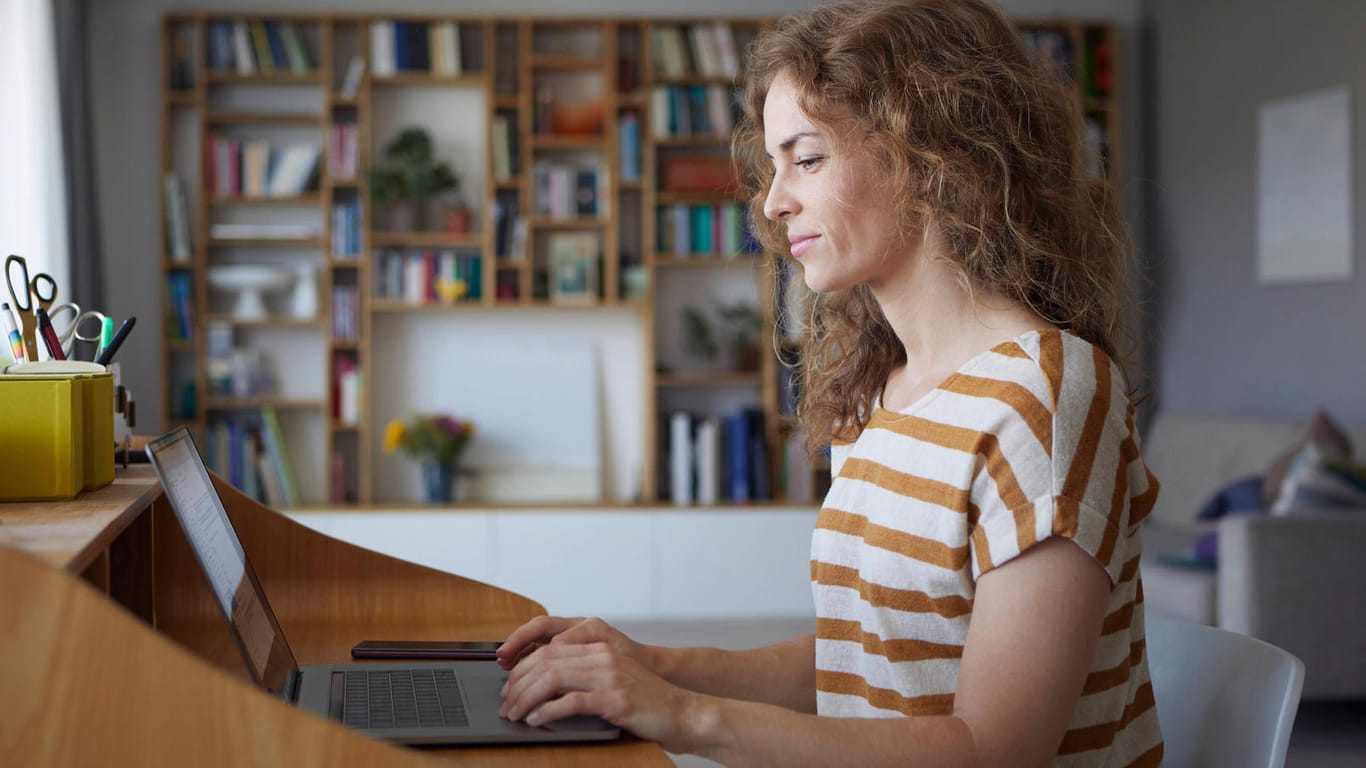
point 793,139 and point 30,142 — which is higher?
point 30,142

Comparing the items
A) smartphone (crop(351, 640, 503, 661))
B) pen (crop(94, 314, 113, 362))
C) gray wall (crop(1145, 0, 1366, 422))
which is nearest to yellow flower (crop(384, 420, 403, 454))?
gray wall (crop(1145, 0, 1366, 422))

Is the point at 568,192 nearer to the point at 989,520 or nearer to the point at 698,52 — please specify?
the point at 698,52

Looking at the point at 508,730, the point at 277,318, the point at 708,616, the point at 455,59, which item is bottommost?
the point at 708,616

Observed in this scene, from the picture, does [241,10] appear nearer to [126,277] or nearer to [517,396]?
[126,277]

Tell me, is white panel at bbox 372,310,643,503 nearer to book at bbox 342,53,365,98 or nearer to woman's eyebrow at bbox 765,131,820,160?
book at bbox 342,53,365,98

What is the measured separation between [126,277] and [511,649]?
4569mm

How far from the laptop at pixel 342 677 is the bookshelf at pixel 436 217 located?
4.00 meters

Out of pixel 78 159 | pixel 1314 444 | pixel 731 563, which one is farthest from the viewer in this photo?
pixel 731 563

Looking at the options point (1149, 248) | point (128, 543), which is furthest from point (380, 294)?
point (128, 543)

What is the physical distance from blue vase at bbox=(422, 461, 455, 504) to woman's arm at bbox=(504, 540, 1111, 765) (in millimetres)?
4211

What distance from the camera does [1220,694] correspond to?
1236mm

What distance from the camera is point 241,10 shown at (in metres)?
5.21

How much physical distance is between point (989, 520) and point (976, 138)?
0.38m

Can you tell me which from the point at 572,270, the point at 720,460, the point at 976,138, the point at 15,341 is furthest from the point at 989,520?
the point at 572,270
